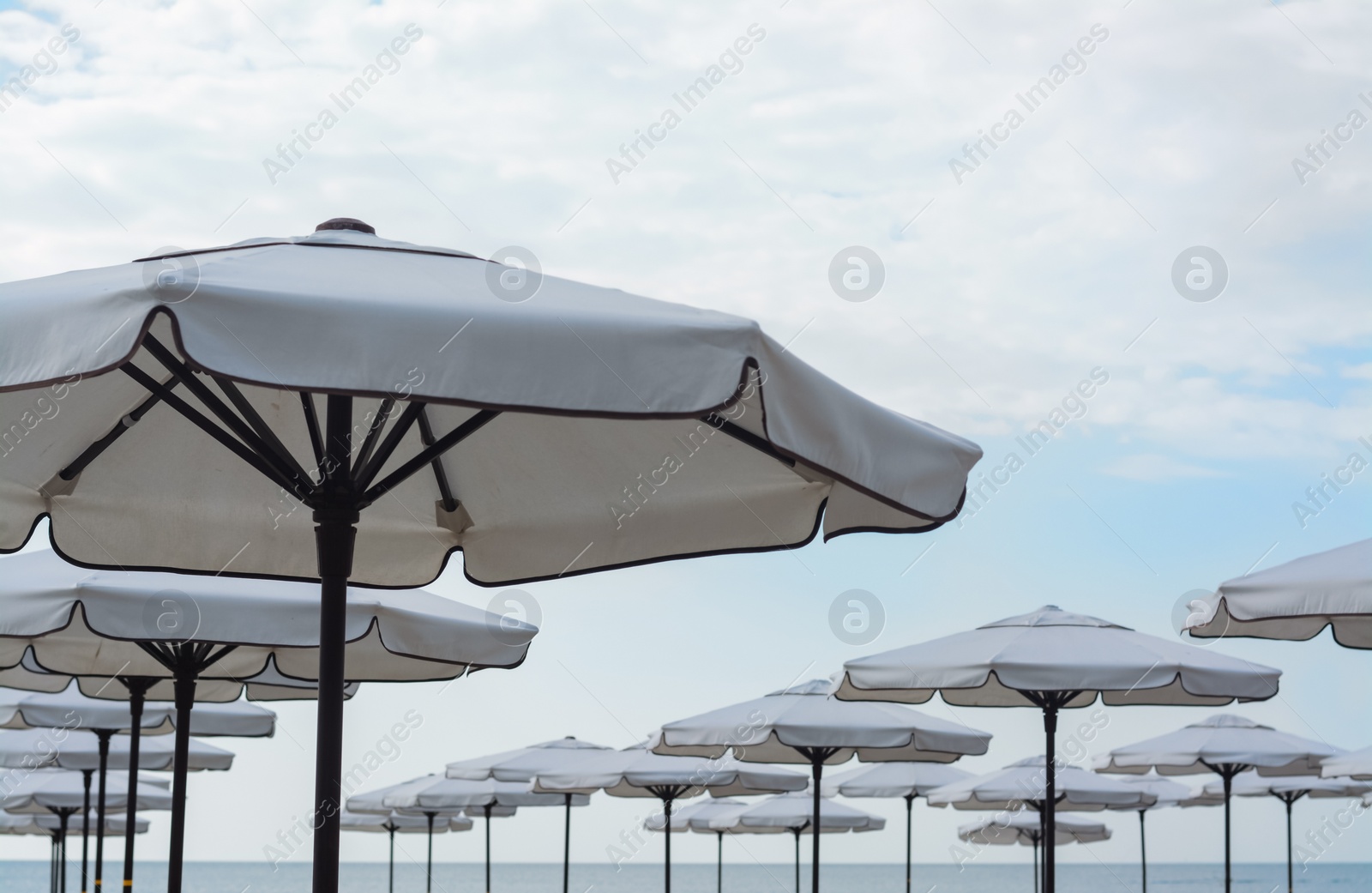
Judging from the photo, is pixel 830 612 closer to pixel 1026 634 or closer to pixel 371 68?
pixel 1026 634

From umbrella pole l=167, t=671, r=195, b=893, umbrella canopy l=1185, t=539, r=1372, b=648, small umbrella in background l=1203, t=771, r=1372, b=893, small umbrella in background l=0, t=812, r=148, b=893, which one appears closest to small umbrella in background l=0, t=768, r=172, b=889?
small umbrella in background l=0, t=812, r=148, b=893

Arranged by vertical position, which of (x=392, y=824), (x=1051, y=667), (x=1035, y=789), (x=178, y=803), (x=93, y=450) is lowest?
(x=392, y=824)

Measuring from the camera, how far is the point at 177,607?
479 centimetres

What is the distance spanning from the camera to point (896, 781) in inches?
678

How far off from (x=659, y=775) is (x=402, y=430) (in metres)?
10.6

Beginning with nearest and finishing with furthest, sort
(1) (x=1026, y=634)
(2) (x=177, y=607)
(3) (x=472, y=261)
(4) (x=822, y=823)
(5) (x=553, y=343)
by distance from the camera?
1. (5) (x=553, y=343)
2. (3) (x=472, y=261)
3. (2) (x=177, y=607)
4. (1) (x=1026, y=634)
5. (4) (x=822, y=823)

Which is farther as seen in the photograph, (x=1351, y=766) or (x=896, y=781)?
(x=896, y=781)

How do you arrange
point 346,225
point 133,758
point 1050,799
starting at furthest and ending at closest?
point 133,758, point 1050,799, point 346,225

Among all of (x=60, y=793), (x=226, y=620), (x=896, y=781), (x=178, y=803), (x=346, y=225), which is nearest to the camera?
(x=346, y=225)

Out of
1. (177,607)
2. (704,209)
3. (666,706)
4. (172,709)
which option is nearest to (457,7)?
(704,209)

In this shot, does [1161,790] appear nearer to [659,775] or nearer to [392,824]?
[659,775]

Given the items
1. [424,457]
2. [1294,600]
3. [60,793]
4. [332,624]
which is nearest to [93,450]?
[332,624]

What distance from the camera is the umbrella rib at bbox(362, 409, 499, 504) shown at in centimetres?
309

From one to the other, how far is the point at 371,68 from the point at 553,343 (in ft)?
15.0
